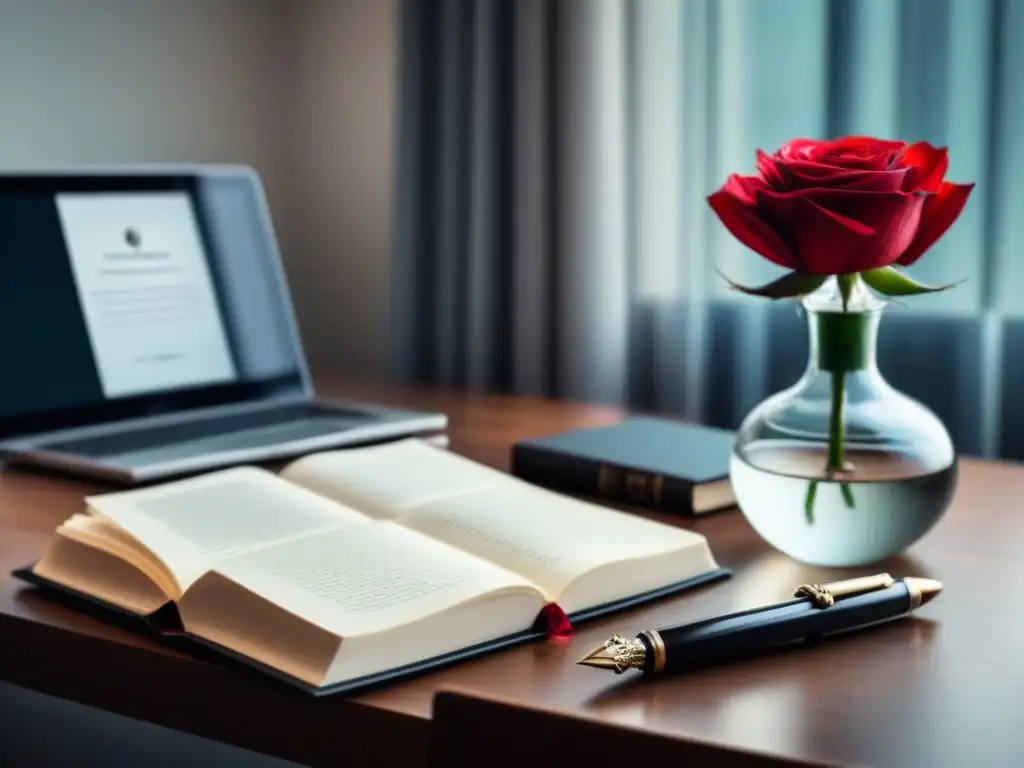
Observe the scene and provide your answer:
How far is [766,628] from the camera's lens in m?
0.71

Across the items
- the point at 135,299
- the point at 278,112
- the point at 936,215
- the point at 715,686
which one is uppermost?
the point at 278,112

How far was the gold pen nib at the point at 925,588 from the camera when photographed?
78 centimetres

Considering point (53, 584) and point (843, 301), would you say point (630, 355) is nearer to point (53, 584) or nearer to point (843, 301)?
point (843, 301)

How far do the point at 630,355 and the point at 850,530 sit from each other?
0.97m

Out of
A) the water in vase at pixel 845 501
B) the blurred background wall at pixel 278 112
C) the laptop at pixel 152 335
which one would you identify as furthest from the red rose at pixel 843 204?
the blurred background wall at pixel 278 112

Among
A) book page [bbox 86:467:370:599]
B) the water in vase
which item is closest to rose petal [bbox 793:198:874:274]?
the water in vase

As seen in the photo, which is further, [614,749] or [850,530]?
[850,530]

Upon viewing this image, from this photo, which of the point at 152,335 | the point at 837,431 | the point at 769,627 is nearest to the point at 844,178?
the point at 837,431

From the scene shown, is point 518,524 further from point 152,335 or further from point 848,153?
point 152,335

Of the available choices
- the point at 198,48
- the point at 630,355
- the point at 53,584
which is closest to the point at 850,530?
the point at 53,584

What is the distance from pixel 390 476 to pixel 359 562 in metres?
0.23

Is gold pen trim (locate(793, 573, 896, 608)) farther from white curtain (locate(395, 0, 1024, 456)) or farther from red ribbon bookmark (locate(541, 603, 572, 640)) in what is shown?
white curtain (locate(395, 0, 1024, 456))

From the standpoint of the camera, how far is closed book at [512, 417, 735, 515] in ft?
3.36

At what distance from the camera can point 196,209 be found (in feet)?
4.87
